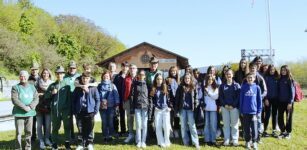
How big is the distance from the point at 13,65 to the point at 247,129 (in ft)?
94.1

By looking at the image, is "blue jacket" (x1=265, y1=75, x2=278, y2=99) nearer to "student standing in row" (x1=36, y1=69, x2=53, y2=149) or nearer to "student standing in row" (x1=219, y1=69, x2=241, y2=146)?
"student standing in row" (x1=219, y1=69, x2=241, y2=146)

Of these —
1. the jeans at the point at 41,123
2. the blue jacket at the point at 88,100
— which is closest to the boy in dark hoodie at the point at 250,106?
the blue jacket at the point at 88,100

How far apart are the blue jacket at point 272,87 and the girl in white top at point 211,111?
1661 mm

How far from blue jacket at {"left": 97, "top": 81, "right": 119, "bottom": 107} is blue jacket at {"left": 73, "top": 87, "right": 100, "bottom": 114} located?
24.5 inches

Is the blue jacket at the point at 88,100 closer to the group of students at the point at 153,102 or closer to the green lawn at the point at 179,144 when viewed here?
the group of students at the point at 153,102

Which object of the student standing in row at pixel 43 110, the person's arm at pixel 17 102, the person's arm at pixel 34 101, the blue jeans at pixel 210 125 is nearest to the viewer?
the person's arm at pixel 17 102

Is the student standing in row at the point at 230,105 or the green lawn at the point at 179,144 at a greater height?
the student standing in row at the point at 230,105

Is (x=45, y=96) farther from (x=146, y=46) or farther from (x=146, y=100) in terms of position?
(x=146, y=46)

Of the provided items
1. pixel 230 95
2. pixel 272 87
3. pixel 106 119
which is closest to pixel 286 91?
pixel 272 87

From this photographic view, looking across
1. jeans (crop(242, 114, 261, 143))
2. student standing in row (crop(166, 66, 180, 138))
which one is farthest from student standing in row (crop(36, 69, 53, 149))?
jeans (crop(242, 114, 261, 143))

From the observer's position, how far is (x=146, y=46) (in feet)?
92.1

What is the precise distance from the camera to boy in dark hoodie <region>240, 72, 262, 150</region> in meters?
5.90

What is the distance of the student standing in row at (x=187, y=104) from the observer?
20.0ft

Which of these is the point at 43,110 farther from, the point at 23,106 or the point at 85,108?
the point at 85,108
